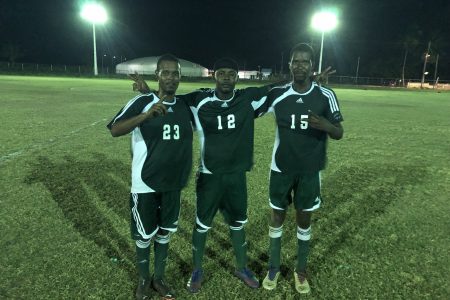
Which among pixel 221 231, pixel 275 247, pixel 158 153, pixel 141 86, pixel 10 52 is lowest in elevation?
pixel 221 231

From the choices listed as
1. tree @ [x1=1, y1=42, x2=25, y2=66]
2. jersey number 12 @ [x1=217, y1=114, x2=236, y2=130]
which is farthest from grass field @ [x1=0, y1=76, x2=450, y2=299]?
tree @ [x1=1, y1=42, x2=25, y2=66]

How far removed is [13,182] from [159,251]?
3.91 m

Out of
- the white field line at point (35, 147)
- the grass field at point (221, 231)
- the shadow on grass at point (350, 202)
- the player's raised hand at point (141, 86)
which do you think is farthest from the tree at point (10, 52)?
the player's raised hand at point (141, 86)

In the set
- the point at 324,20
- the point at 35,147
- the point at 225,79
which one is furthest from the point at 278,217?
the point at 324,20

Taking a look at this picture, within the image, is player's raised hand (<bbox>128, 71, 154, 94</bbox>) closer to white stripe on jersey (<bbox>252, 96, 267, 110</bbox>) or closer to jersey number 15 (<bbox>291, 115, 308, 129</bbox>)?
white stripe on jersey (<bbox>252, 96, 267, 110</bbox>)

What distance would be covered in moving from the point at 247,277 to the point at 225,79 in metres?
1.79

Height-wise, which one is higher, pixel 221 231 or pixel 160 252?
pixel 160 252

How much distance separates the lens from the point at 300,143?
10.9 ft

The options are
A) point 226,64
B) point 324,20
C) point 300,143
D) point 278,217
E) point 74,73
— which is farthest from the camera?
point 74,73

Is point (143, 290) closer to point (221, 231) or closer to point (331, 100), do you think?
point (221, 231)

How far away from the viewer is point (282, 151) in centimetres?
336

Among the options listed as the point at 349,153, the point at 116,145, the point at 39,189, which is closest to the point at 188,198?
the point at 39,189

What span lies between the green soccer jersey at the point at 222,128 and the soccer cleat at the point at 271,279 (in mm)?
1014

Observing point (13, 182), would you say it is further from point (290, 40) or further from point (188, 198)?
point (290, 40)
